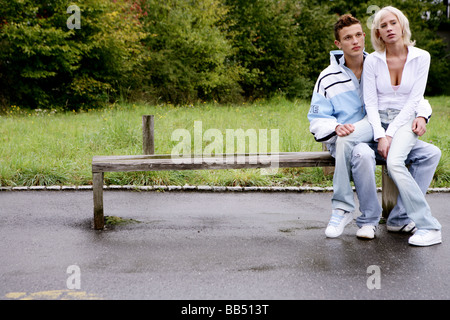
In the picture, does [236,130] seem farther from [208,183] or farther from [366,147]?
[366,147]

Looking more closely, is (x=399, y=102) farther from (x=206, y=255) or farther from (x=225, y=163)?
(x=206, y=255)

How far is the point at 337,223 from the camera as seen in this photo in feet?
14.7

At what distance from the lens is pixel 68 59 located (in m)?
16.8

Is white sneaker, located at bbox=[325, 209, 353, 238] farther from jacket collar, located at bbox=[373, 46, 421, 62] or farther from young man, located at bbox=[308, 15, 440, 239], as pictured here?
jacket collar, located at bbox=[373, 46, 421, 62]

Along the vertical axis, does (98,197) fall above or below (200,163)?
below

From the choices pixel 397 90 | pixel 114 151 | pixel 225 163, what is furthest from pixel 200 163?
pixel 114 151

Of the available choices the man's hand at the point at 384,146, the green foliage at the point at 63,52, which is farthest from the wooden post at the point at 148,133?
the green foliage at the point at 63,52

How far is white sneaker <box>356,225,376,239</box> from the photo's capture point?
14.5ft

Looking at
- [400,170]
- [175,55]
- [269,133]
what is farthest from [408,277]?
[175,55]

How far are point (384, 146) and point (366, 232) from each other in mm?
777

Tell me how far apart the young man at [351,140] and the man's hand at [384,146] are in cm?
9

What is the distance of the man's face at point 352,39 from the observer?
14.9 feet

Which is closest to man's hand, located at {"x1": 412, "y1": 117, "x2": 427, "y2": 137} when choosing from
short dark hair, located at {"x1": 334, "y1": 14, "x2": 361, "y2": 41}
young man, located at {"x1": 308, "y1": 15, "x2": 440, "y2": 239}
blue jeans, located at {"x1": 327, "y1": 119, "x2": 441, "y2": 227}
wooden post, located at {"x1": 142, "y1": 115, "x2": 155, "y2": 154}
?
young man, located at {"x1": 308, "y1": 15, "x2": 440, "y2": 239}

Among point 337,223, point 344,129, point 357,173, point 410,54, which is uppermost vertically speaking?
point 410,54
